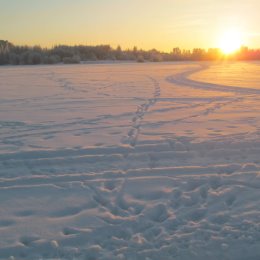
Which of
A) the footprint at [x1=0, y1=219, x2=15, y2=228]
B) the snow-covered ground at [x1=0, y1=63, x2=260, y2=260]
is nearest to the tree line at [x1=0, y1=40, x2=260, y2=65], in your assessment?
the snow-covered ground at [x1=0, y1=63, x2=260, y2=260]

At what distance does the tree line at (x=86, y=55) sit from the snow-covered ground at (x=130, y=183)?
22323mm

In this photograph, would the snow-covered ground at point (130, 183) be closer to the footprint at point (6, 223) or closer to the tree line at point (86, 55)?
the footprint at point (6, 223)

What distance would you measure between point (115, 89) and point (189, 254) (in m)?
9.88

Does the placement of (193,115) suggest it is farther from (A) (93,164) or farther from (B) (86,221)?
(B) (86,221)

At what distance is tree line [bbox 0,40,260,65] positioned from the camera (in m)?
30.7

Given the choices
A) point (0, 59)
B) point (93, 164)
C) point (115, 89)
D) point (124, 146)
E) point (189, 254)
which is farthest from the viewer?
point (0, 59)

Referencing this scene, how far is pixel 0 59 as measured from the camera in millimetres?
30469

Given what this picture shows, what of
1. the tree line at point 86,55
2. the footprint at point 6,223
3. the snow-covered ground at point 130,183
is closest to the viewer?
the snow-covered ground at point 130,183

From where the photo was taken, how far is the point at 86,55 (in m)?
35.4

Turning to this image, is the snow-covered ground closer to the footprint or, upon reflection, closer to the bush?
the footprint

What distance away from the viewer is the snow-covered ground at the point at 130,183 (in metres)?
3.69

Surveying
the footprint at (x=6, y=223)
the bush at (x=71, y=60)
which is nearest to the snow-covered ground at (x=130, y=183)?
the footprint at (x=6, y=223)

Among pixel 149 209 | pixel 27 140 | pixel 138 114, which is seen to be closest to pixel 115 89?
pixel 138 114

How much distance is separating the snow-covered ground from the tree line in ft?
73.2
